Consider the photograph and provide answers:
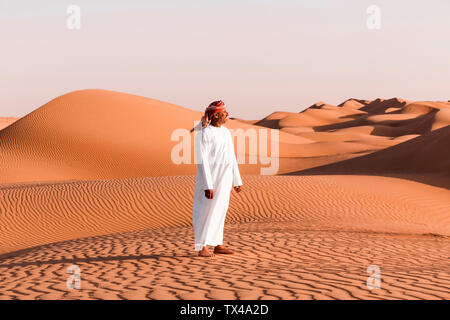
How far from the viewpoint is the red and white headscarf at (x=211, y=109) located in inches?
287

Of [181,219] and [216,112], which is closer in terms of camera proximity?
[216,112]

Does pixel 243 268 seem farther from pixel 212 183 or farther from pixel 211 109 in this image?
pixel 211 109

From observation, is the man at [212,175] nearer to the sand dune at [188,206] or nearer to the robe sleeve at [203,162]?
the robe sleeve at [203,162]

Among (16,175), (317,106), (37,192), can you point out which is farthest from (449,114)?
(317,106)

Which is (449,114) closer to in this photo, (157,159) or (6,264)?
(157,159)

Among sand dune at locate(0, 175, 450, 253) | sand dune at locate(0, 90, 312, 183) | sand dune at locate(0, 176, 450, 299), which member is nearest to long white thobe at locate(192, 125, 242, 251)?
sand dune at locate(0, 176, 450, 299)

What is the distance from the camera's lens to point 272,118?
432 ft

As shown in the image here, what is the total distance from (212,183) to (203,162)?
325 mm

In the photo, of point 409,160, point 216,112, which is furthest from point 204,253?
point 409,160

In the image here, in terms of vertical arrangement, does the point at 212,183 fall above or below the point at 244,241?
above

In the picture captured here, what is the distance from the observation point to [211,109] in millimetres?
7301

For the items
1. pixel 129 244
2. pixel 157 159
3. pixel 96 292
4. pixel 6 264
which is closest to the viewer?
pixel 96 292
